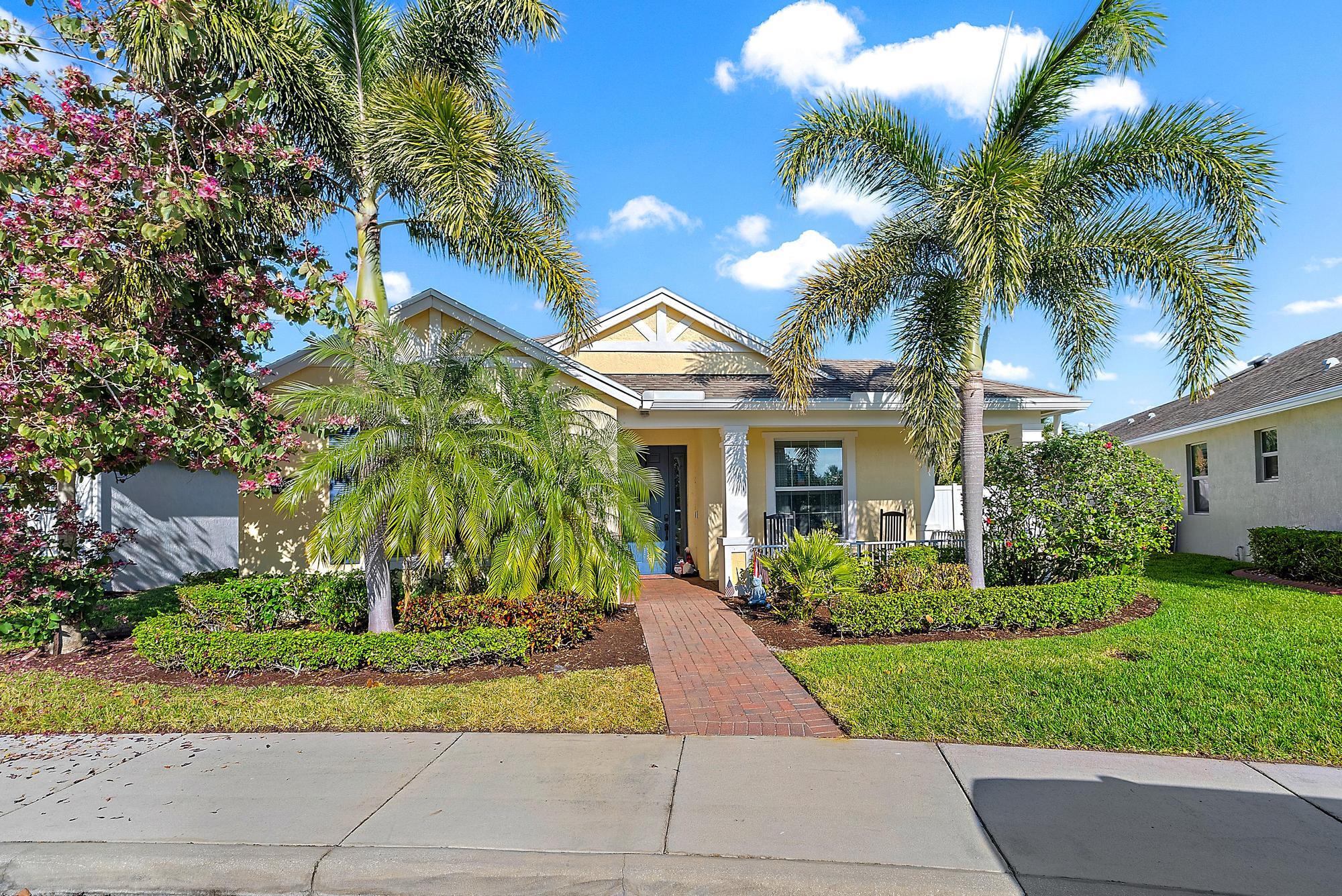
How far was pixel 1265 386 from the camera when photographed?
48.0ft

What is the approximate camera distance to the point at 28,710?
620 cm

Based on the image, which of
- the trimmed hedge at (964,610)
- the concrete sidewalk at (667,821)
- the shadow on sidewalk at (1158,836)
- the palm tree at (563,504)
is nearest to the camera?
the shadow on sidewalk at (1158,836)

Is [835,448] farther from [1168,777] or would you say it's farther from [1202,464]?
[1202,464]

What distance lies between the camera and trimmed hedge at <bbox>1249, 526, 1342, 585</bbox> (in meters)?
10.4

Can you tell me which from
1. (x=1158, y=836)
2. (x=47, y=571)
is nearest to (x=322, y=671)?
(x=47, y=571)

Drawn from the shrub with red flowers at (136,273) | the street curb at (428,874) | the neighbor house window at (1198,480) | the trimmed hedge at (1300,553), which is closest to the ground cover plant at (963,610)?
the street curb at (428,874)

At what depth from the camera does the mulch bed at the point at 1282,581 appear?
1004cm

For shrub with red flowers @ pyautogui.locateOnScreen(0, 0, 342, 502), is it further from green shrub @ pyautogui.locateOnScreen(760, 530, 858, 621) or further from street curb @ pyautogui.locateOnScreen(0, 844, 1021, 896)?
green shrub @ pyautogui.locateOnScreen(760, 530, 858, 621)

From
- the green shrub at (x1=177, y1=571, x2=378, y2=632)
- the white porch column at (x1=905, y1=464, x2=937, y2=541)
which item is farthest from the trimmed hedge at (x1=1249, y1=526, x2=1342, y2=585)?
the green shrub at (x1=177, y1=571, x2=378, y2=632)

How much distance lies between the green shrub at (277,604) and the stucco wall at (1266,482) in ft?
49.0

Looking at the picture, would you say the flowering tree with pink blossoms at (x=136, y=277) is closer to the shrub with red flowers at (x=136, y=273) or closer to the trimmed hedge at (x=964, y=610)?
the shrub with red flowers at (x=136, y=273)

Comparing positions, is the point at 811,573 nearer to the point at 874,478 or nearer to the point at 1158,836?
the point at 874,478

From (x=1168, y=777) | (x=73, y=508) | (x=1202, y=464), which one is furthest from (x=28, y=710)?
(x=1202, y=464)

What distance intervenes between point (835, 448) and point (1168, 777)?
329 inches
